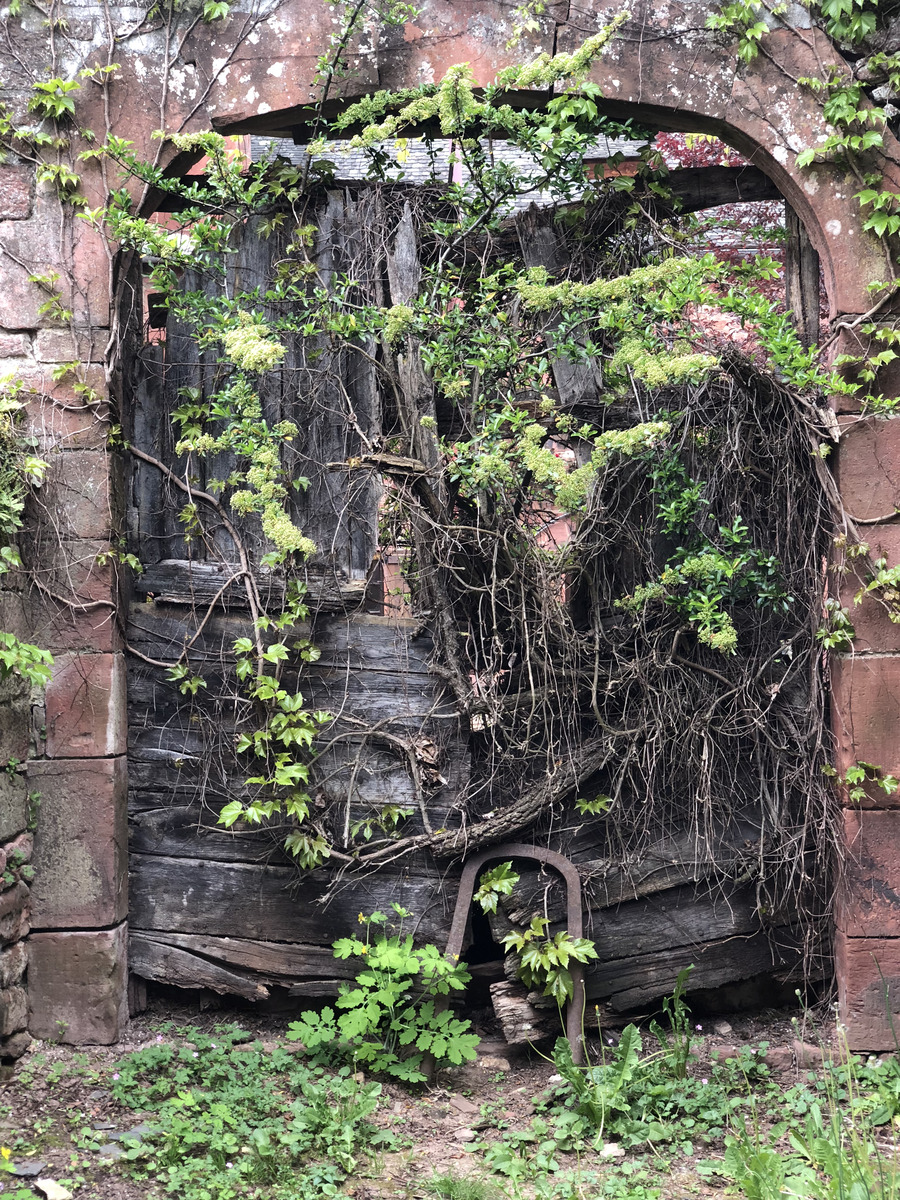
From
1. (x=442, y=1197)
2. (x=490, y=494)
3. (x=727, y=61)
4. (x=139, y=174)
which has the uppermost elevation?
(x=727, y=61)

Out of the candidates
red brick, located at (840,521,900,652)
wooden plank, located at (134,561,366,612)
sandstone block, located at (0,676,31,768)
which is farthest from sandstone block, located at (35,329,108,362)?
red brick, located at (840,521,900,652)

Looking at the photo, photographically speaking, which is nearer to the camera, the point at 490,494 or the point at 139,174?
the point at 139,174

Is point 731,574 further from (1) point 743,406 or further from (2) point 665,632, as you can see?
(1) point 743,406

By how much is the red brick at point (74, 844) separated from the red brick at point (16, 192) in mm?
2031

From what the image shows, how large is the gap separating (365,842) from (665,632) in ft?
4.67

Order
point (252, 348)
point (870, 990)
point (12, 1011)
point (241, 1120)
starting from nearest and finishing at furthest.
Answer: point (241, 1120)
point (252, 348)
point (12, 1011)
point (870, 990)

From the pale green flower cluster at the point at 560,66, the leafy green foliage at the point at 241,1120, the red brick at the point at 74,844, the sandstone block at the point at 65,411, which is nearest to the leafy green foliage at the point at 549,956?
the leafy green foliage at the point at 241,1120

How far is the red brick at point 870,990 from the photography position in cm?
342

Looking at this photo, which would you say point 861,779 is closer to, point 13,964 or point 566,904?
point 566,904

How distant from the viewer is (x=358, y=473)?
383cm

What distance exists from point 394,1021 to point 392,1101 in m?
0.25

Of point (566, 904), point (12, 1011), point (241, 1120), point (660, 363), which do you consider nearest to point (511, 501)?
point (660, 363)

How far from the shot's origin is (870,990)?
3.43 m

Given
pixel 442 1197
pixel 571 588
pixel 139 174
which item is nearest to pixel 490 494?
pixel 571 588
